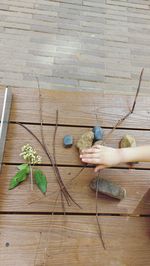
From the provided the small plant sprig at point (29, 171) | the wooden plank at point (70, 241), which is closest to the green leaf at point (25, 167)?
the small plant sprig at point (29, 171)

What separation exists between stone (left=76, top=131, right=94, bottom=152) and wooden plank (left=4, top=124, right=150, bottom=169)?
2 cm

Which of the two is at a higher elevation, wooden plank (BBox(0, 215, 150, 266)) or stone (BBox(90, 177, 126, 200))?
stone (BBox(90, 177, 126, 200))

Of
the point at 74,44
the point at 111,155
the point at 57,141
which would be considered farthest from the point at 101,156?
the point at 74,44

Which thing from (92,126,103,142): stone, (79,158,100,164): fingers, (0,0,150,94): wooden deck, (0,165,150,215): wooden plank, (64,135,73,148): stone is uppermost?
(0,0,150,94): wooden deck

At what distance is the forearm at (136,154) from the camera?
76cm

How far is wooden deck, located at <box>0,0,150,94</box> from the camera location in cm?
150

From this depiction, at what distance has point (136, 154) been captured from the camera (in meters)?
0.77

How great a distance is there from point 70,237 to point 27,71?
39.7 inches

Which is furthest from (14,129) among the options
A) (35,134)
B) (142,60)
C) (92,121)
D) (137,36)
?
(137,36)

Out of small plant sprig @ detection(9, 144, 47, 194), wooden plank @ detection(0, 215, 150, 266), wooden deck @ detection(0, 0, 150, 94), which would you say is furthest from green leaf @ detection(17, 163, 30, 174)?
wooden deck @ detection(0, 0, 150, 94)

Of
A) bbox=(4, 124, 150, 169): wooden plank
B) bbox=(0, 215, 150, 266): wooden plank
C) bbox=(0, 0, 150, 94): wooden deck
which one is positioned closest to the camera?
bbox=(0, 215, 150, 266): wooden plank

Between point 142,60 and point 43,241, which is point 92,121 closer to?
point 43,241

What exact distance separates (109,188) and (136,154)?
0.39 feet

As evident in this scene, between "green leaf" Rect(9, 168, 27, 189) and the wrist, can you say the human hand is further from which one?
"green leaf" Rect(9, 168, 27, 189)
